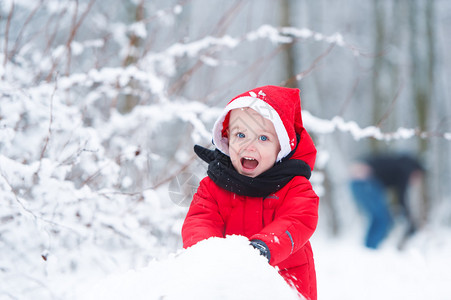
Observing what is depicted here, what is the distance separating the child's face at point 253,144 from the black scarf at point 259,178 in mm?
41

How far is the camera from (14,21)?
277 cm

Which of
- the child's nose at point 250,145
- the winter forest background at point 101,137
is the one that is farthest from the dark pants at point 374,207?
the child's nose at point 250,145

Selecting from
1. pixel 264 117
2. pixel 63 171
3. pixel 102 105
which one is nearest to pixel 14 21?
pixel 102 105

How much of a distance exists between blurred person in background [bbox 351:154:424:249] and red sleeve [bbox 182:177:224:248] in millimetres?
4170

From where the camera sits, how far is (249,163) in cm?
155

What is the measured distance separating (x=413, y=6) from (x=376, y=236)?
6.21 metres

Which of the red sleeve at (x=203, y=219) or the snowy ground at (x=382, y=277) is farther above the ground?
the red sleeve at (x=203, y=219)

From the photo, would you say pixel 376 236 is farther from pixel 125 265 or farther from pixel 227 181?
pixel 227 181

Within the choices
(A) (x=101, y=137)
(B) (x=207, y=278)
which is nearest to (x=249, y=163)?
(B) (x=207, y=278)

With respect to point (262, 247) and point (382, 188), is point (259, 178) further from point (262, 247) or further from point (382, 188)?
point (382, 188)

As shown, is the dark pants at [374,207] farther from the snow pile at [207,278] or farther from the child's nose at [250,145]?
the snow pile at [207,278]

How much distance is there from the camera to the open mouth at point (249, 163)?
60.2 inches

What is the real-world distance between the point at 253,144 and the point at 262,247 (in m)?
0.44

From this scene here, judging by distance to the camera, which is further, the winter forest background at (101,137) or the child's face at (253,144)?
the winter forest background at (101,137)
